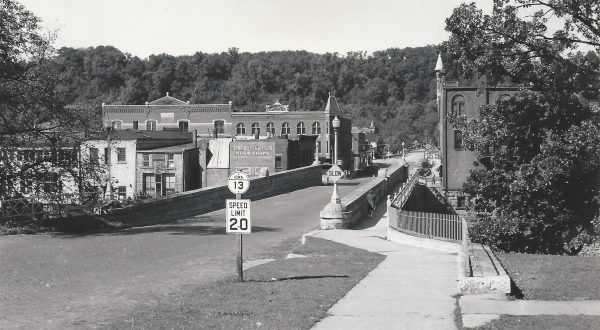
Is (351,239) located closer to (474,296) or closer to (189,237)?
(189,237)

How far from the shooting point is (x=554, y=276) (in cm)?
1402

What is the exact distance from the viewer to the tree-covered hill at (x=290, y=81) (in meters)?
154

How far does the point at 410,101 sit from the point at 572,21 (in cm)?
14926

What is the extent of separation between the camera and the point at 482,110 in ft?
84.1

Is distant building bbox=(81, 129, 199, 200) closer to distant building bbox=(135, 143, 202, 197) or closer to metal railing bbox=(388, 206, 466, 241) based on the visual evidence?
distant building bbox=(135, 143, 202, 197)

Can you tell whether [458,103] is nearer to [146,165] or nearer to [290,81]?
[146,165]

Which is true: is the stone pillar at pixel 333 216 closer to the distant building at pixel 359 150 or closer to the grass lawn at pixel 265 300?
the grass lawn at pixel 265 300

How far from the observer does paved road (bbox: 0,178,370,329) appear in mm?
10578

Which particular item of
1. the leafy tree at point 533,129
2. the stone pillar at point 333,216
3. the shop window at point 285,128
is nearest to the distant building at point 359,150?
the shop window at point 285,128

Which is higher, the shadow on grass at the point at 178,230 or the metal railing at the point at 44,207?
the metal railing at the point at 44,207

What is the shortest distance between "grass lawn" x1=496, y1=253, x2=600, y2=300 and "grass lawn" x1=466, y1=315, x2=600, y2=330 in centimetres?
213

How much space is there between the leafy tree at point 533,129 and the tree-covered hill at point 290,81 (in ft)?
411

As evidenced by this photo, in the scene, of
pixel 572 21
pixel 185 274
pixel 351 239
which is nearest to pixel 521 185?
pixel 572 21

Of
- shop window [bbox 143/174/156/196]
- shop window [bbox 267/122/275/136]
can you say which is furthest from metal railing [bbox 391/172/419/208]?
shop window [bbox 267/122/275/136]
